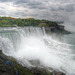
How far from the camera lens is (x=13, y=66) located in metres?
8.50

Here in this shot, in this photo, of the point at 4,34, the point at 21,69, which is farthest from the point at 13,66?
the point at 4,34

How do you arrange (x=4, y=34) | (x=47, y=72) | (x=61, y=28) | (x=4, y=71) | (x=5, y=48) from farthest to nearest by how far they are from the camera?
(x=61, y=28)
(x=4, y=34)
(x=5, y=48)
(x=47, y=72)
(x=4, y=71)

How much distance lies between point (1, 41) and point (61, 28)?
28683mm

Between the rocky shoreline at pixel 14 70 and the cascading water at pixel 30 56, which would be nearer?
the rocky shoreline at pixel 14 70

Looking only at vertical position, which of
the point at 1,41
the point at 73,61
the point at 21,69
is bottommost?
the point at 73,61

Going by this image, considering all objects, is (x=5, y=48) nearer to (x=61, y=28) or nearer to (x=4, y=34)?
(x=4, y=34)

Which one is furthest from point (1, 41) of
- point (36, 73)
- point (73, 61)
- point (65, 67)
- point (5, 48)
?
point (73, 61)

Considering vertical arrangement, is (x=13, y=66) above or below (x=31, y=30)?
below

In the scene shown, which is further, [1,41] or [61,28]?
[61,28]

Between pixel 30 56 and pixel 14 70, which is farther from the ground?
pixel 14 70

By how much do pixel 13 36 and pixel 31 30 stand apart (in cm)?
630

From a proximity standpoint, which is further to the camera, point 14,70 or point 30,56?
point 30,56

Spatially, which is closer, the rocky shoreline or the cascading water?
the rocky shoreline

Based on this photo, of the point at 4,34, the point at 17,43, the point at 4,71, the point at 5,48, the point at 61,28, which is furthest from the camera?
the point at 61,28
